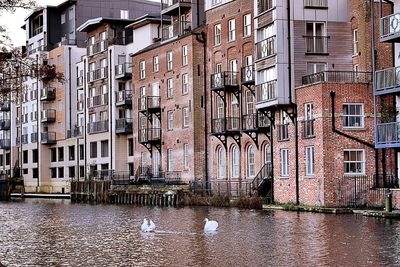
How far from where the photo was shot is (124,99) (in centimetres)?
8656

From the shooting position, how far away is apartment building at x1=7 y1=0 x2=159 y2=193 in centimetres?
10006

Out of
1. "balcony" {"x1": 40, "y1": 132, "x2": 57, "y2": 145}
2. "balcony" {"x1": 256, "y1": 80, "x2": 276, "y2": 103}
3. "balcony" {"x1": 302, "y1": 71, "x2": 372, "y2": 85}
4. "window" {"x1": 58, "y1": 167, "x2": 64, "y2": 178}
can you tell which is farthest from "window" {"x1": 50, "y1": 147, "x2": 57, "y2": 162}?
"balcony" {"x1": 302, "y1": 71, "x2": 372, "y2": 85}

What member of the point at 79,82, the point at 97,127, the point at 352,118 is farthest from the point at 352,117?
the point at 79,82

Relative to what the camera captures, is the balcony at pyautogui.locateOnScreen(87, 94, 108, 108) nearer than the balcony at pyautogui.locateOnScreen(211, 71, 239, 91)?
No

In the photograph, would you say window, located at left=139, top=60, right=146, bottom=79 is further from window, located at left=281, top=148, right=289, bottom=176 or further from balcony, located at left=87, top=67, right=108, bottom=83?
window, located at left=281, top=148, right=289, bottom=176

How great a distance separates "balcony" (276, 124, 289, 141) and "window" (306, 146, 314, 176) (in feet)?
9.70

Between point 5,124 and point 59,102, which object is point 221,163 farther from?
point 5,124

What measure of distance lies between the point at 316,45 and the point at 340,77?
132 inches

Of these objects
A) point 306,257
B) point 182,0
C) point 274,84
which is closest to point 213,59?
point 182,0

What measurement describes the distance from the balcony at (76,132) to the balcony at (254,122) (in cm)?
3745

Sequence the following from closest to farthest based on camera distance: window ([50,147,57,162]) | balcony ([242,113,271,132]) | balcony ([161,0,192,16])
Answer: balcony ([242,113,271,132]) → balcony ([161,0,192,16]) → window ([50,147,57,162])

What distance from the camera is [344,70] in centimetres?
5444

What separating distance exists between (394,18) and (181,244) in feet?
69.5

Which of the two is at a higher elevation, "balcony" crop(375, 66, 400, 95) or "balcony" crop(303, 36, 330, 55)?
"balcony" crop(303, 36, 330, 55)
